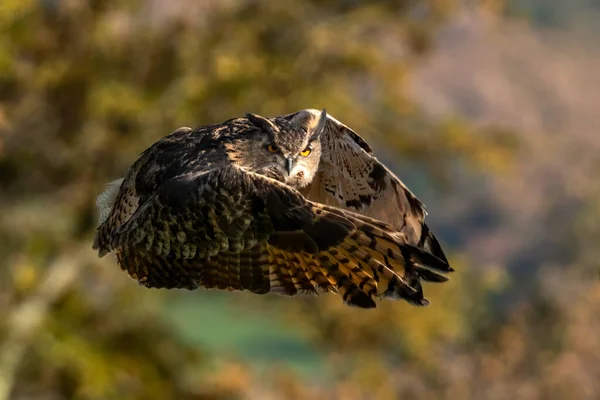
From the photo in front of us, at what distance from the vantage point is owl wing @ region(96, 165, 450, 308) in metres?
1.96

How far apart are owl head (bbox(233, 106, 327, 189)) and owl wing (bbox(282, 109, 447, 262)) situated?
58 mm

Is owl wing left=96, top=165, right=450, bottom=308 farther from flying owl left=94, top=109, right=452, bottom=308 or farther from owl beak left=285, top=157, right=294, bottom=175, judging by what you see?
owl beak left=285, top=157, right=294, bottom=175

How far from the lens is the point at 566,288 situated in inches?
605

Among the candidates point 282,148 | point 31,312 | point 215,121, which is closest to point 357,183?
point 282,148

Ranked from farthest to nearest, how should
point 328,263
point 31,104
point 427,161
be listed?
point 427,161 < point 31,104 < point 328,263

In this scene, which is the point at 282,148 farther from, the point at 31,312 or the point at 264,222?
the point at 31,312

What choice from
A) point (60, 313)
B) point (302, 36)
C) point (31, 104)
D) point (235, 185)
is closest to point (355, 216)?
point (235, 185)

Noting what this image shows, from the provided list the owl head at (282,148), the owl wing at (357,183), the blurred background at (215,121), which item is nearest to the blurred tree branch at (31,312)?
the blurred background at (215,121)

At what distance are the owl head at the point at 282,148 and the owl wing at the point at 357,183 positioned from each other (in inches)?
2.3

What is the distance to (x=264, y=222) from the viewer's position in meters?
2.03

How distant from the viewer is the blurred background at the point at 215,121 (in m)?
9.66

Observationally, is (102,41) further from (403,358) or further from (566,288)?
(566,288)

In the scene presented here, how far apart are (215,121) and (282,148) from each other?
595cm

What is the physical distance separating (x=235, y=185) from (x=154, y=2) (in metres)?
9.49
